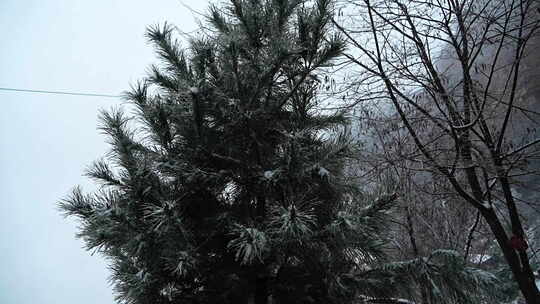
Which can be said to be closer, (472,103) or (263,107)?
(263,107)

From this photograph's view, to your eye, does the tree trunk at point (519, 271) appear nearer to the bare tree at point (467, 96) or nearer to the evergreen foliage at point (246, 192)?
the bare tree at point (467, 96)

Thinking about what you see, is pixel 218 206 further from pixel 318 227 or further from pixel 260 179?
pixel 318 227

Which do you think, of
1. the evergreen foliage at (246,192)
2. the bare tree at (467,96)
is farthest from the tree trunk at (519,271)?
the evergreen foliage at (246,192)

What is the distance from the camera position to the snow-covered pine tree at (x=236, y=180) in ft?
5.54

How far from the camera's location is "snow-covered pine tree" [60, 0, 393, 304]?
169 cm

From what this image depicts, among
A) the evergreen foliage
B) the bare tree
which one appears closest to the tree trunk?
the bare tree

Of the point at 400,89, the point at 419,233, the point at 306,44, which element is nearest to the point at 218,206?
the point at 306,44

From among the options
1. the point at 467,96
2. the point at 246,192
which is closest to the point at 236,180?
the point at 246,192

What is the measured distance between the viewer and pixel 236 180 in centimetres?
215

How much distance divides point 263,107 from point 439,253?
132cm

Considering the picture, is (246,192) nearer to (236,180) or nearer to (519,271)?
(236,180)

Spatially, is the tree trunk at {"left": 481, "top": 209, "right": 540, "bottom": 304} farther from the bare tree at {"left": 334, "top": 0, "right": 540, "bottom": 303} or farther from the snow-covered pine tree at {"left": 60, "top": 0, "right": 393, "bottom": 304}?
the snow-covered pine tree at {"left": 60, "top": 0, "right": 393, "bottom": 304}

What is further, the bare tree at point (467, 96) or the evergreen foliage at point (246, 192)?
the bare tree at point (467, 96)

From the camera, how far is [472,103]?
9.85ft
